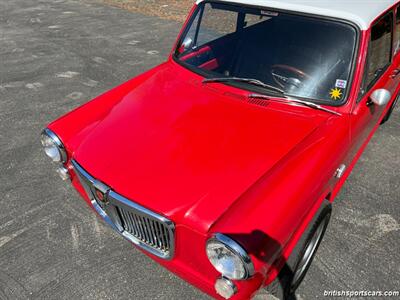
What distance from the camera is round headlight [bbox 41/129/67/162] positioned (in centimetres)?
278

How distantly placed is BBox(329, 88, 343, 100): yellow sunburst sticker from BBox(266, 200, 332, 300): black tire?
0.83m

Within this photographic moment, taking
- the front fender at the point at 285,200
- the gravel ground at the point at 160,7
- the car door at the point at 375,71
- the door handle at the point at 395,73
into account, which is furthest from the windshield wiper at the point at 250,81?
the gravel ground at the point at 160,7

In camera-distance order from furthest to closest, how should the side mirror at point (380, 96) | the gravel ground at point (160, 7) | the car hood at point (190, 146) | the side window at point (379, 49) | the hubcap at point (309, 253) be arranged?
1. the gravel ground at point (160, 7)
2. the side window at point (379, 49)
3. the side mirror at point (380, 96)
4. the hubcap at point (309, 253)
5. the car hood at point (190, 146)

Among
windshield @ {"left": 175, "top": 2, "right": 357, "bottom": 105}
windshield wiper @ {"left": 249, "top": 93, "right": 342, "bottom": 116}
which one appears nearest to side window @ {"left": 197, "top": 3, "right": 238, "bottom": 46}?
windshield @ {"left": 175, "top": 2, "right": 357, "bottom": 105}

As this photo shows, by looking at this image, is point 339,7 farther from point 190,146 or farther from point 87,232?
point 87,232

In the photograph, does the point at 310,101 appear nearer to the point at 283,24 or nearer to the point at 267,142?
the point at 267,142

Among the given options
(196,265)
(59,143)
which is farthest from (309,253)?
(59,143)

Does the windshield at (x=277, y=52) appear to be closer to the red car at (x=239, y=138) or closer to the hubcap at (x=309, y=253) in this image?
the red car at (x=239, y=138)

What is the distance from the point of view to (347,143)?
8.95 ft

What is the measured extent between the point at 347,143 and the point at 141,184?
1.69 metres

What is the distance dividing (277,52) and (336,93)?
2.09 feet

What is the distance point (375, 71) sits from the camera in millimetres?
3107

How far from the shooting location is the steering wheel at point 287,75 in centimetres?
280

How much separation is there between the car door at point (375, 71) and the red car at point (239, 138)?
0.9 inches
